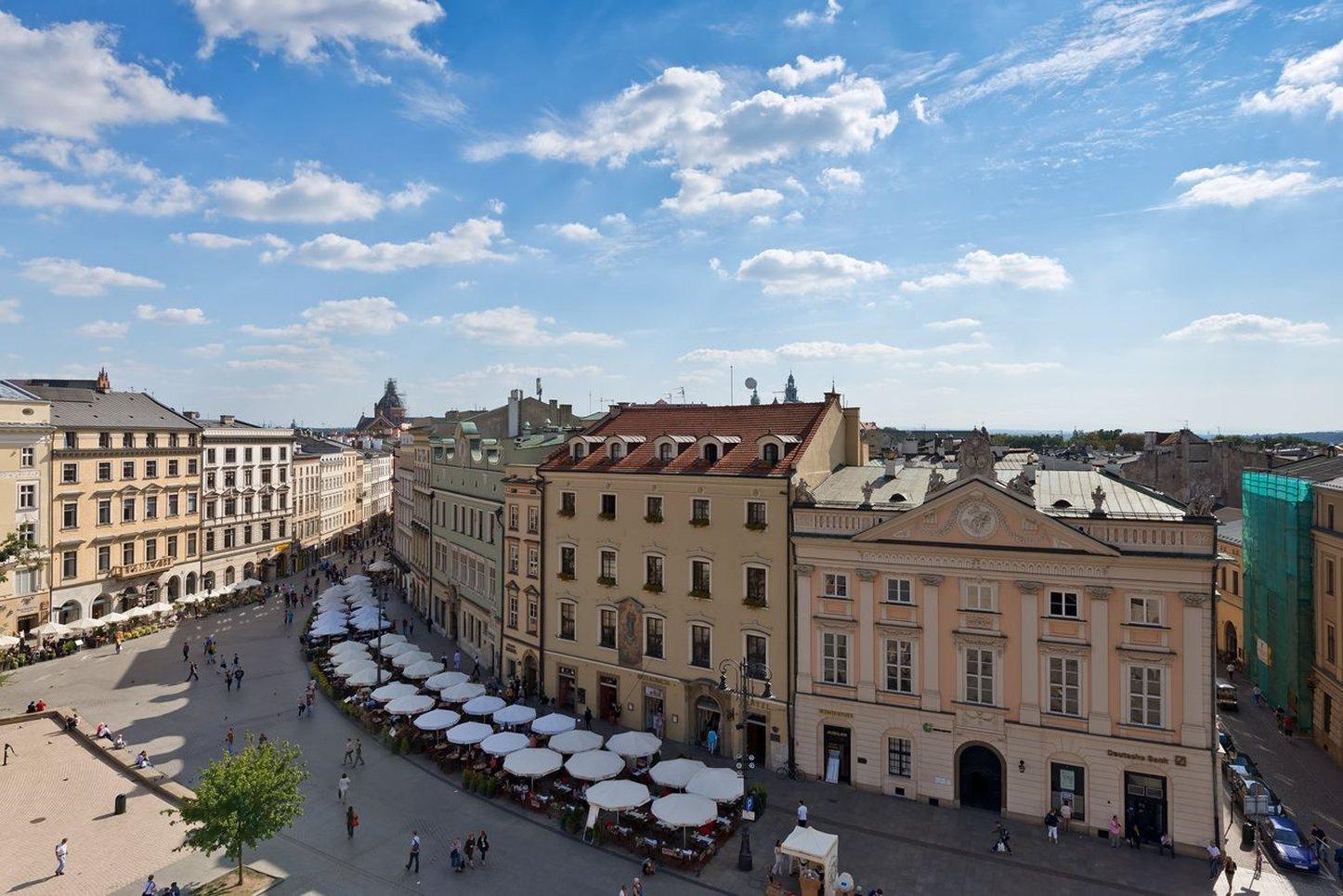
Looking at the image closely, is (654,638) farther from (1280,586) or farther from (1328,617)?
(1280,586)

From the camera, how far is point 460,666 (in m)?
47.8

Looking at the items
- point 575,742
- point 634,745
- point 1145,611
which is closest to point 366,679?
point 575,742

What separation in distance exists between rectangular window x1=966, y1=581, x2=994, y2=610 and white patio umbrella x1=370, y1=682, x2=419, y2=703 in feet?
89.5

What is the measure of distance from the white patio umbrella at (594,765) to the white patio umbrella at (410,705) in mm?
10219

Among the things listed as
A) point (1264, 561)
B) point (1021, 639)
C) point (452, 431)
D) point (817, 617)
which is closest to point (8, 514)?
point (452, 431)

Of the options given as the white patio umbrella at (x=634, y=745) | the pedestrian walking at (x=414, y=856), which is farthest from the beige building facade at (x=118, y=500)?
the white patio umbrella at (x=634, y=745)

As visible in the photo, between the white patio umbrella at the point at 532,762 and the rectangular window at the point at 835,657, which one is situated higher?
the rectangular window at the point at 835,657

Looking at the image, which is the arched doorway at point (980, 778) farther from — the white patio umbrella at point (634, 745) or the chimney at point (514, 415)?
the chimney at point (514, 415)

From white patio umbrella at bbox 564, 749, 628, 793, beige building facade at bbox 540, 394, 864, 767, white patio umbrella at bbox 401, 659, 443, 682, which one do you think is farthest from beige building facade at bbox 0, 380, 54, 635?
white patio umbrella at bbox 564, 749, 628, 793

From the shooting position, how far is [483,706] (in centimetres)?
3550

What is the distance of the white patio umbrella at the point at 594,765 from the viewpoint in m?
28.9

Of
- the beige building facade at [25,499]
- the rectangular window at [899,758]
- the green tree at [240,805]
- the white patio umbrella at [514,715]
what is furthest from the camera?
the beige building facade at [25,499]

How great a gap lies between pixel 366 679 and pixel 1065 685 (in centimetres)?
3437

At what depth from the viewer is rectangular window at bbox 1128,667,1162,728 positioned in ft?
86.2
